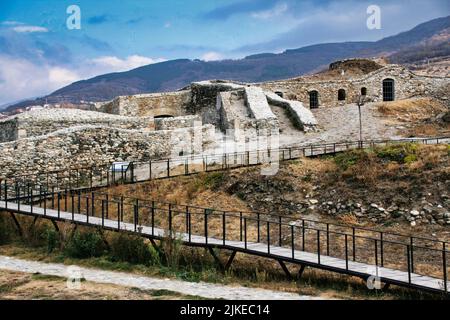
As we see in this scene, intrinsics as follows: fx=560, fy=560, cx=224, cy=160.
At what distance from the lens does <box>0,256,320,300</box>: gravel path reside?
11.2 m

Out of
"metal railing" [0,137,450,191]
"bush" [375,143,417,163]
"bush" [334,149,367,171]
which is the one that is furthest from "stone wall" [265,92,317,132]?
"bush" [375,143,417,163]

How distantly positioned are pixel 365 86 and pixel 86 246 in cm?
3276

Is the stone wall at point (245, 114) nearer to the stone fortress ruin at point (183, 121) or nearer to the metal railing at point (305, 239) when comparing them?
the stone fortress ruin at point (183, 121)

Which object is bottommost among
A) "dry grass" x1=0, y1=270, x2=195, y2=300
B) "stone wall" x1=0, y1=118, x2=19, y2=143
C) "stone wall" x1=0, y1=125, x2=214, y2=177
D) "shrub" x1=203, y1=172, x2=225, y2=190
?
"dry grass" x1=0, y1=270, x2=195, y2=300

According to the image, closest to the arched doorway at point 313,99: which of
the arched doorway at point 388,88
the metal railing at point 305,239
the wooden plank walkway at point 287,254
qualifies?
the arched doorway at point 388,88

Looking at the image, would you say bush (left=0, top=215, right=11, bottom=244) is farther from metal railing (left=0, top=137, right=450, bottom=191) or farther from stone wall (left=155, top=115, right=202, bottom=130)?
stone wall (left=155, top=115, right=202, bottom=130)

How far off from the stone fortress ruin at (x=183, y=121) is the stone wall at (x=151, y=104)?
66 mm

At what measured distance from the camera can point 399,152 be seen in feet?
66.4

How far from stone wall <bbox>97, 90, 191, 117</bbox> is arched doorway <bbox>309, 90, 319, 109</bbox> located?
31.2ft

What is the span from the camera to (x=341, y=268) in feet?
39.9

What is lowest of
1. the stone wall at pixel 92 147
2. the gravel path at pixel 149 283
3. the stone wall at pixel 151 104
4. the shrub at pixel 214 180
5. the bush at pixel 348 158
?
the gravel path at pixel 149 283

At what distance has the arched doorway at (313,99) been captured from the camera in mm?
42072

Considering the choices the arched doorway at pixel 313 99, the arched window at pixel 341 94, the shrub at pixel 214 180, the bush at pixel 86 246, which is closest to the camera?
the bush at pixel 86 246
